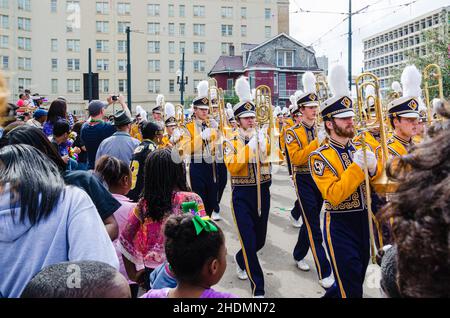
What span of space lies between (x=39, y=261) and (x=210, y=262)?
2.42 feet

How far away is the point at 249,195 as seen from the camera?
4988 mm

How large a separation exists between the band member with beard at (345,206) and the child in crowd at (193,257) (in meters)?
1.75

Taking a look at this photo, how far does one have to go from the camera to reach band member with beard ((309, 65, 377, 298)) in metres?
3.57

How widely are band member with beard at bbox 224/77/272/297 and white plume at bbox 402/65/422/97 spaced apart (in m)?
1.61

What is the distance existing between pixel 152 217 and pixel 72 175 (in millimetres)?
900

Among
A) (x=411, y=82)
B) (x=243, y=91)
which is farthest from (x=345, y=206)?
(x=243, y=91)

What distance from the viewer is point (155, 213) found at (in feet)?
10.3

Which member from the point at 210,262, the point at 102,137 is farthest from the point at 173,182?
the point at 102,137

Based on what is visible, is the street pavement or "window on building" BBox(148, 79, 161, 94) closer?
the street pavement

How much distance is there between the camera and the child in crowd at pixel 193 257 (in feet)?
6.70

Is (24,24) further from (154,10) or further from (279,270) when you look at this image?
(279,270)

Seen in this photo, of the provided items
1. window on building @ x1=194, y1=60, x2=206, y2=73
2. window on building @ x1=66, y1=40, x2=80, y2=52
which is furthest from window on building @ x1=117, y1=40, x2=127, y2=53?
window on building @ x1=194, y1=60, x2=206, y2=73

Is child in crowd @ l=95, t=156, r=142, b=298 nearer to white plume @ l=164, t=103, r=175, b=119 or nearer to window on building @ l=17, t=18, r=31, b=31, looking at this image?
white plume @ l=164, t=103, r=175, b=119
